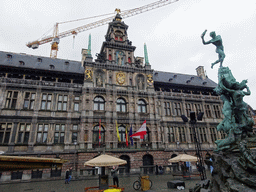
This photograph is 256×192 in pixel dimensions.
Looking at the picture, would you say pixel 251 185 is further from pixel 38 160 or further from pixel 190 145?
pixel 190 145

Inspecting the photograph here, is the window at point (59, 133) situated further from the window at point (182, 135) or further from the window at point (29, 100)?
the window at point (182, 135)

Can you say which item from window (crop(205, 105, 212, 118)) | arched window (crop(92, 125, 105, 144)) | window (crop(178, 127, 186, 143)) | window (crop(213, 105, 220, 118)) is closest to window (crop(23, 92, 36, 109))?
arched window (crop(92, 125, 105, 144))

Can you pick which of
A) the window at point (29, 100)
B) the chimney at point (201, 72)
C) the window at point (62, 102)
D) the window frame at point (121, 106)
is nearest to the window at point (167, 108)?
the window frame at point (121, 106)

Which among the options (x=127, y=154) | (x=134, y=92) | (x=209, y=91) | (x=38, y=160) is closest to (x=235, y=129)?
(x=38, y=160)

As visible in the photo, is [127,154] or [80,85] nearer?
[127,154]

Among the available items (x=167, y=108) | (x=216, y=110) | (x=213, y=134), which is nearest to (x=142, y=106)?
(x=167, y=108)

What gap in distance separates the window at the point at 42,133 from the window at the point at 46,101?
2.73 m

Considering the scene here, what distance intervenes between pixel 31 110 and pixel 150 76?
20.5 m

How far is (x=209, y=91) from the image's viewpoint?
36.5m

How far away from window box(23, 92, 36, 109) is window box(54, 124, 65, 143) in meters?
4.92

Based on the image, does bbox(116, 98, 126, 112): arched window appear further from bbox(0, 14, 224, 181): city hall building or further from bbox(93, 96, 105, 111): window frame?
bbox(93, 96, 105, 111): window frame

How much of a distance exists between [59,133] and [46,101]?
532 cm

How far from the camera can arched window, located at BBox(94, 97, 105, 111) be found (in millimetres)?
26875

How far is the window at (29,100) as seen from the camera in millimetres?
24448
